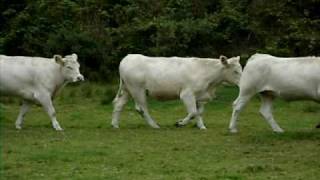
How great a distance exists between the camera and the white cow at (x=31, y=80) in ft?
54.0

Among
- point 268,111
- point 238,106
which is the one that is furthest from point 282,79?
point 238,106

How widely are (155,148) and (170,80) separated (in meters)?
4.42

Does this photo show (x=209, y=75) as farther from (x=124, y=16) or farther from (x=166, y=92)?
(x=124, y=16)

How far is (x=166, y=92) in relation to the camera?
17.6 m

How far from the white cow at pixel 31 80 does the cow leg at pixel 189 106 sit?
8.61 ft

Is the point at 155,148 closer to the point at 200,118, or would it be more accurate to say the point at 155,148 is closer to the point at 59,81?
the point at 200,118

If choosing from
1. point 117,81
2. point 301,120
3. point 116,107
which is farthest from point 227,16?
point 116,107

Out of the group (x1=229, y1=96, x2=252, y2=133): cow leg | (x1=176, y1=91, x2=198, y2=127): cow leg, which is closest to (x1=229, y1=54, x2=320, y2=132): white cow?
(x1=229, y1=96, x2=252, y2=133): cow leg

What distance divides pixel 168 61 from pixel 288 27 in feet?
41.1

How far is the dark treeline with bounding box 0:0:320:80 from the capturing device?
29453mm

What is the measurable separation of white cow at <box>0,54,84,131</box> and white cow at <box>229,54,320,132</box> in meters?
3.83

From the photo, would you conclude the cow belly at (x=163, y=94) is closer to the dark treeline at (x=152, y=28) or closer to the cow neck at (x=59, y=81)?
the cow neck at (x=59, y=81)

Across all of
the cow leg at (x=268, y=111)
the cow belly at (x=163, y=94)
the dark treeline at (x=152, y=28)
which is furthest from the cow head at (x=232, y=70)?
the dark treeline at (x=152, y=28)

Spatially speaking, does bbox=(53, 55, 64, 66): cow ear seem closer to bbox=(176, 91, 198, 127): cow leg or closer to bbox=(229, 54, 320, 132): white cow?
bbox=(176, 91, 198, 127): cow leg
